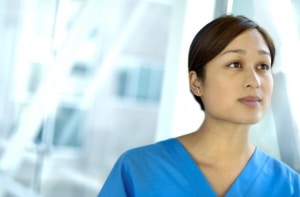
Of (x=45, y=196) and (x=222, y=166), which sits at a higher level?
(x=222, y=166)

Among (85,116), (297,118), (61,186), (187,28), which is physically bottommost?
(61,186)

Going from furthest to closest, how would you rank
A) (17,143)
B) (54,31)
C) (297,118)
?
1. (54,31)
2. (17,143)
3. (297,118)

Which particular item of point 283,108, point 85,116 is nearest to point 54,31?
point 283,108

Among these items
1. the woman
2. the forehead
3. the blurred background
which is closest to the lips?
the woman

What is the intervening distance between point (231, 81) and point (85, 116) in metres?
5.16

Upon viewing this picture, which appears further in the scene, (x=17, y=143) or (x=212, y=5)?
(x=17, y=143)

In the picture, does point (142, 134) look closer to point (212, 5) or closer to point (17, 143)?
point (17, 143)

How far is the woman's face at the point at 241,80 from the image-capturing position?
1018 millimetres

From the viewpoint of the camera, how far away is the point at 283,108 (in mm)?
1298

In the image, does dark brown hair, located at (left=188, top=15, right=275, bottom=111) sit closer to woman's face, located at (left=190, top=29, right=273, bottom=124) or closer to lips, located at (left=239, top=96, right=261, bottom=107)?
woman's face, located at (left=190, top=29, right=273, bottom=124)

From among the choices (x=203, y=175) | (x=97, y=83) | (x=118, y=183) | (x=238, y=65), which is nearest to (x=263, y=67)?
(x=238, y=65)

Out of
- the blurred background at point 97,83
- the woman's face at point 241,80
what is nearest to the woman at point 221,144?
the woman's face at point 241,80

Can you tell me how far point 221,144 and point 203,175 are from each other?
96mm

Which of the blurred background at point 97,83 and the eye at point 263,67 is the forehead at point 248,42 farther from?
the blurred background at point 97,83
